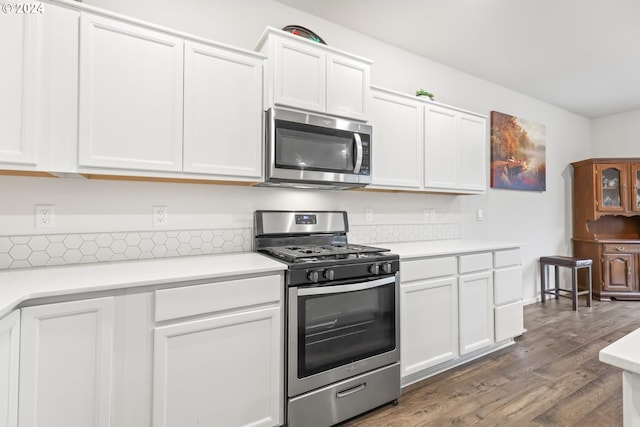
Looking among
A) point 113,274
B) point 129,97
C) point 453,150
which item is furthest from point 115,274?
point 453,150

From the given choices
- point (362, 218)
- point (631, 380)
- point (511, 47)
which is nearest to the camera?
point (631, 380)

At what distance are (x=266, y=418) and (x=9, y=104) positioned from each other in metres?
1.92

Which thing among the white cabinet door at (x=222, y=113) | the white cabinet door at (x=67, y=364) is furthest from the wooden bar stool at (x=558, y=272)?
the white cabinet door at (x=67, y=364)

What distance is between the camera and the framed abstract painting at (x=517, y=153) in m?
3.86

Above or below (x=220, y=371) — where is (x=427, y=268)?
above

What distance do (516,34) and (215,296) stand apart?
3.31 m

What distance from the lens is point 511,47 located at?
10.2ft

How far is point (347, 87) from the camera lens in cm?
233

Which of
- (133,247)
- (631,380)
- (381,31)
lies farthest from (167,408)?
(381,31)

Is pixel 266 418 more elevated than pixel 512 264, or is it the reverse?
pixel 512 264

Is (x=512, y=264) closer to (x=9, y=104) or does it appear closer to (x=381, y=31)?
(x=381, y=31)

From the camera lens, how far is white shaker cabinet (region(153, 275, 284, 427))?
57.4 inches

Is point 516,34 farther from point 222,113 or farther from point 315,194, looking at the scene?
point 222,113

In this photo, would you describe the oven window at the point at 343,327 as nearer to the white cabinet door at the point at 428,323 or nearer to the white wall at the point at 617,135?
the white cabinet door at the point at 428,323
